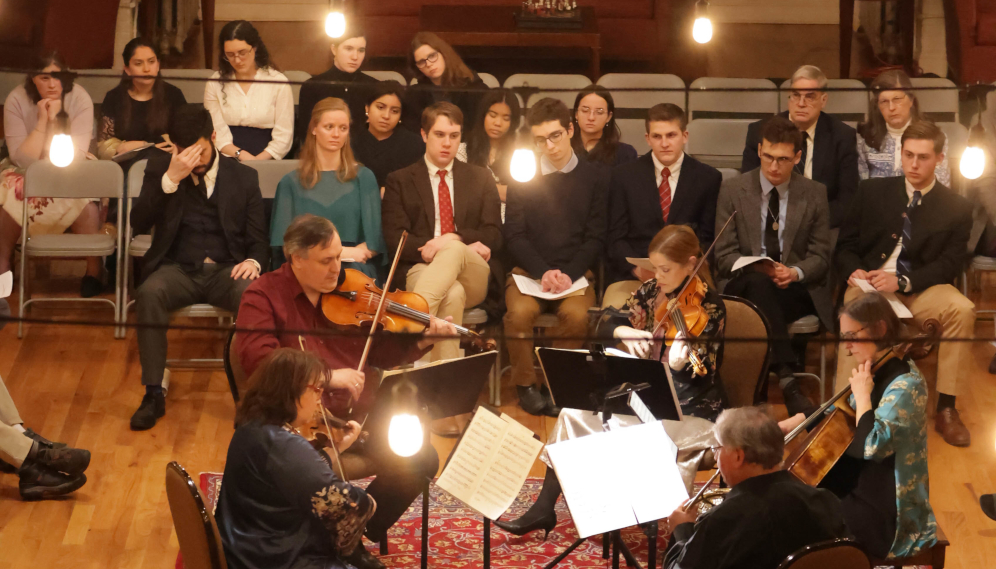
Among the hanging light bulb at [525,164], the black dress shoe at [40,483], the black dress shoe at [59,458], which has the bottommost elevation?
the black dress shoe at [40,483]

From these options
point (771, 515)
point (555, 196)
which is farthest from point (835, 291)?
point (771, 515)

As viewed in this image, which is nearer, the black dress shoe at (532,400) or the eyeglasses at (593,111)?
the black dress shoe at (532,400)

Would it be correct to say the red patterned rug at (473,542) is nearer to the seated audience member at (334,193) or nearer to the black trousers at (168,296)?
the black trousers at (168,296)

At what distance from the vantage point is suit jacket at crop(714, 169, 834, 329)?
4211mm

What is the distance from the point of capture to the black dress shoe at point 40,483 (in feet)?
11.7

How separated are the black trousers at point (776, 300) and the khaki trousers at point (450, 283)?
0.98 metres

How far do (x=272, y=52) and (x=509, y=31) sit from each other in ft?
6.83

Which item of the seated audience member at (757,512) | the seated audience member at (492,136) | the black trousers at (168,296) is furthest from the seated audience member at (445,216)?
the seated audience member at (757,512)

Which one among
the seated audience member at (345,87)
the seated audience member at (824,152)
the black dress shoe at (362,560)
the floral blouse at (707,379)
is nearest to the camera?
the black dress shoe at (362,560)

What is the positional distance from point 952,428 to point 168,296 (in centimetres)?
303

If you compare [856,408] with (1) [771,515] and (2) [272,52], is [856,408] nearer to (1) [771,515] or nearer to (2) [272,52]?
(1) [771,515]

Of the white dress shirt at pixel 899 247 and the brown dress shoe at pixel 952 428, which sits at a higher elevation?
the white dress shirt at pixel 899 247

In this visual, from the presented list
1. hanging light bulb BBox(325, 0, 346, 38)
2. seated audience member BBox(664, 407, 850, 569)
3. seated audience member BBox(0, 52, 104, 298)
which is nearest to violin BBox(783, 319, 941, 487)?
seated audience member BBox(664, 407, 850, 569)

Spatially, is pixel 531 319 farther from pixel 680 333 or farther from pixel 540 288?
pixel 680 333
